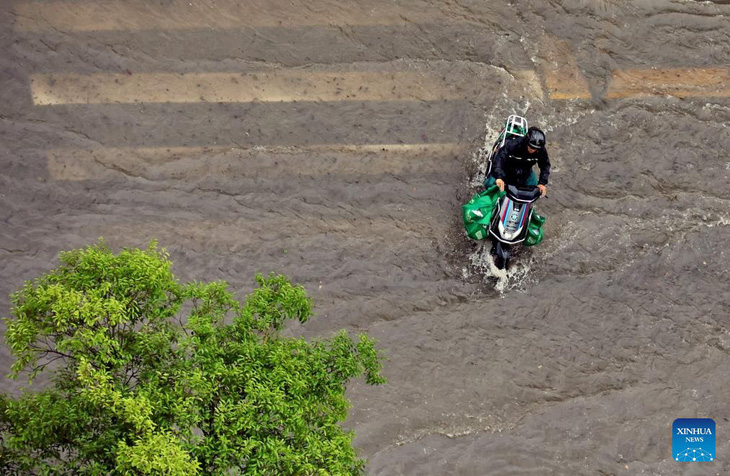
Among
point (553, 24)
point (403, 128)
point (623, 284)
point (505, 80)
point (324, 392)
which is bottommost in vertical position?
point (324, 392)

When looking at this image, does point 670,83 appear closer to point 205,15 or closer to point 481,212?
point 481,212

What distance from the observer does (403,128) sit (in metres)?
11.7

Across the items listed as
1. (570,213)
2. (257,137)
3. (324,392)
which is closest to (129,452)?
(324,392)

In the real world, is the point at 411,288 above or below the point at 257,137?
below

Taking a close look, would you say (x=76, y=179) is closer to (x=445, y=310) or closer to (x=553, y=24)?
(x=445, y=310)

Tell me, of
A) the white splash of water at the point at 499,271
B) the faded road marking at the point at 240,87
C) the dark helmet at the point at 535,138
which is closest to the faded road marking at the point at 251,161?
the faded road marking at the point at 240,87

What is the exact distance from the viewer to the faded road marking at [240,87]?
38.3 ft

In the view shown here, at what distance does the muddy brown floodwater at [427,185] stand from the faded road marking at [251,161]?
0.11ft

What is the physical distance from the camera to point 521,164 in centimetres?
1052

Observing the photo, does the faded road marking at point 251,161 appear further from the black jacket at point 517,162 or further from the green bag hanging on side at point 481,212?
the black jacket at point 517,162

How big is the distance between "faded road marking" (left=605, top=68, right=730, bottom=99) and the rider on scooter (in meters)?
2.35

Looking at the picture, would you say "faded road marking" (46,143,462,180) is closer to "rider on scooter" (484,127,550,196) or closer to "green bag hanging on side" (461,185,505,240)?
"green bag hanging on side" (461,185,505,240)

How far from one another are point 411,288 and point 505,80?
11.3ft

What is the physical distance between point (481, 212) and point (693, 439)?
4276mm
